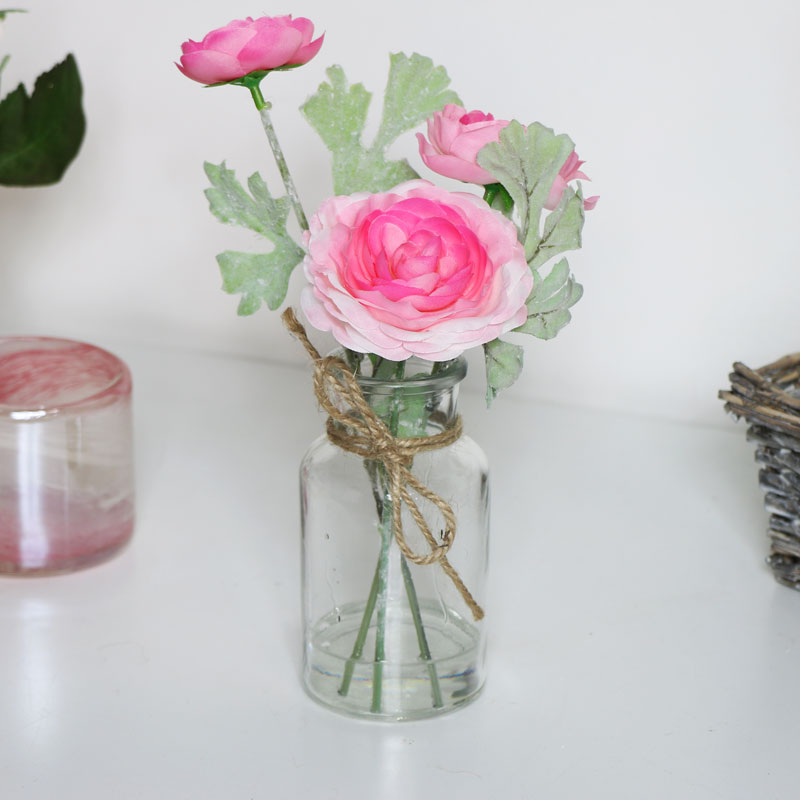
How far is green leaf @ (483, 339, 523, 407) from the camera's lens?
0.61 metres

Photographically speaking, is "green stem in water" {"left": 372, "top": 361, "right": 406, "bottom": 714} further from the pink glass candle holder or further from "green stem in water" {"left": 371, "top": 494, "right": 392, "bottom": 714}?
the pink glass candle holder

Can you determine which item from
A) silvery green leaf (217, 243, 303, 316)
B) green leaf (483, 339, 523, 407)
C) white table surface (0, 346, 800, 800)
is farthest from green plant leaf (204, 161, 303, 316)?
white table surface (0, 346, 800, 800)

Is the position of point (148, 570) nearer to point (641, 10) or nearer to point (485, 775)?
point (485, 775)

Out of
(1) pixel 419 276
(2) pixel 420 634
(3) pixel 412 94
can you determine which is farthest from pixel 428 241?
(2) pixel 420 634

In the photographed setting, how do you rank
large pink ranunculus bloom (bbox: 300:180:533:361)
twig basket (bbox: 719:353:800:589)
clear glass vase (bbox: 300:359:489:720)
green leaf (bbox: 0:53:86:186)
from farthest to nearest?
green leaf (bbox: 0:53:86:186) < twig basket (bbox: 719:353:800:589) < clear glass vase (bbox: 300:359:489:720) < large pink ranunculus bloom (bbox: 300:180:533:361)

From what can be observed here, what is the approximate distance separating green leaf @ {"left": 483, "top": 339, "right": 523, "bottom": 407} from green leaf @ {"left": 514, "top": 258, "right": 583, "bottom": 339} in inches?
0.5

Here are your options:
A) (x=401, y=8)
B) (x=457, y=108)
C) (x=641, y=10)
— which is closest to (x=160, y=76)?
(x=401, y=8)

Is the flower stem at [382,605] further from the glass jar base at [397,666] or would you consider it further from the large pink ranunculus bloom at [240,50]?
the large pink ranunculus bloom at [240,50]

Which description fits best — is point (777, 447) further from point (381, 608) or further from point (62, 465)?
point (62, 465)

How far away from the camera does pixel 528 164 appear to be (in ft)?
1.97

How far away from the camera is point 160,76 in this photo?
3.90ft

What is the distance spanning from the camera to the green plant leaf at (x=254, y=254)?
0.63 m

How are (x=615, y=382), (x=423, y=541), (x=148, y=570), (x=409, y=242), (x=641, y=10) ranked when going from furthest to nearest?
(x=615, y=382) → (x=641, y=10) → (x=148, y=570) → (x=423, y=541) → (x=409, y=242)

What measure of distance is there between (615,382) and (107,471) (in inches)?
20.2
